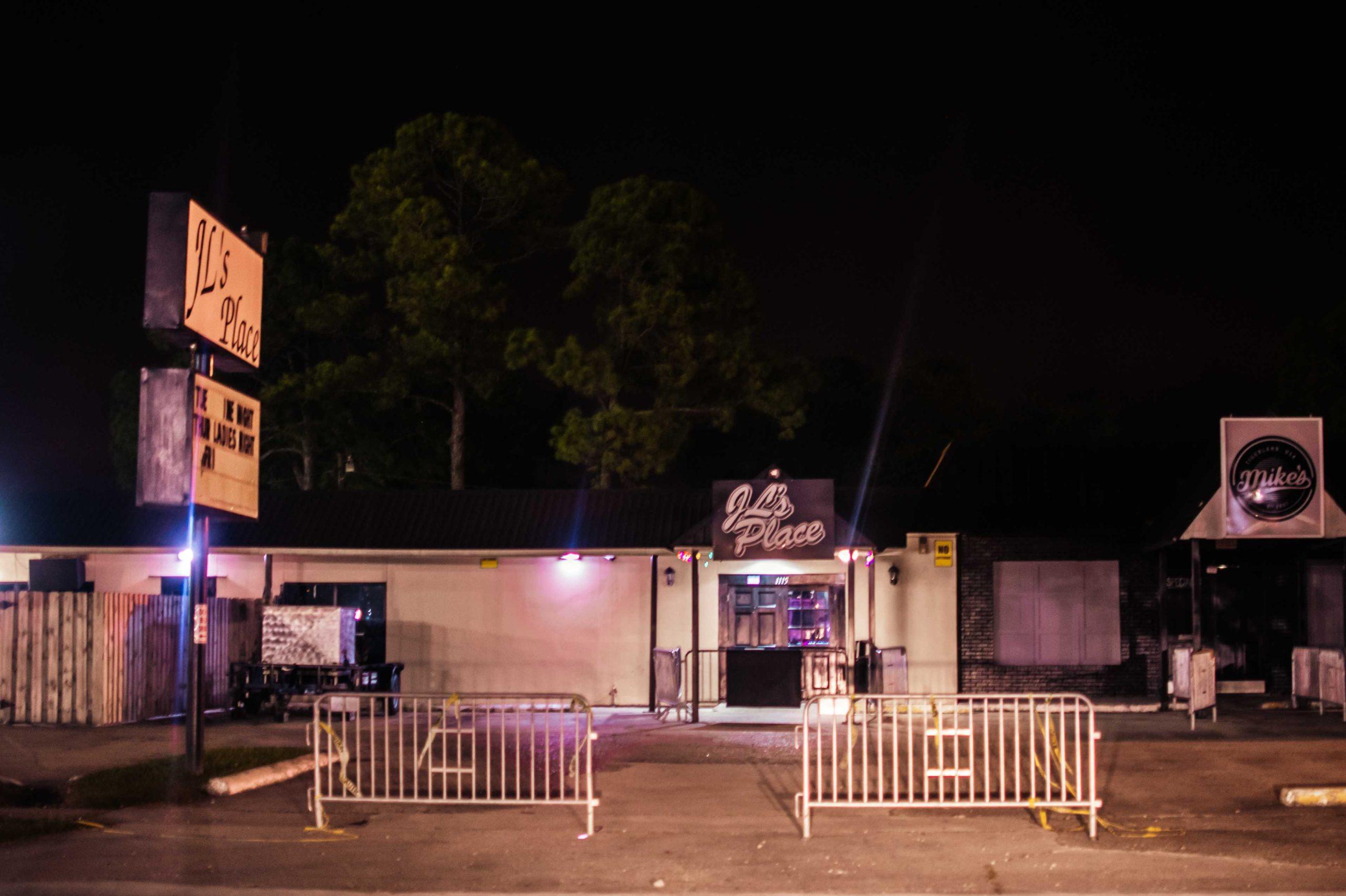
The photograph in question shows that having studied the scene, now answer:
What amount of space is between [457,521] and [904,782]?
457 inches

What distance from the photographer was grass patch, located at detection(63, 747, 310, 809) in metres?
11.8

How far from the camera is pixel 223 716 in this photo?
19.9 metres

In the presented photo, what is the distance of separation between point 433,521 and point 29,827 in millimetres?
11990

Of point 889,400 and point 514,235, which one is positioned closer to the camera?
point 514,235

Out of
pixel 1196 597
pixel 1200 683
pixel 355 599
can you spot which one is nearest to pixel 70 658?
pixel 355 599

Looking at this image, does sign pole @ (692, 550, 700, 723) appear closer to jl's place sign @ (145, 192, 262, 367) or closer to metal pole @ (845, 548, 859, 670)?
metal pole @ (845, 548, 859, 670)

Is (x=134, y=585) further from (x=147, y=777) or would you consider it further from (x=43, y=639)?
(x=147, y=777)

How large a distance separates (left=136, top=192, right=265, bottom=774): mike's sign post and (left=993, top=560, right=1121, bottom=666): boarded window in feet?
43.0

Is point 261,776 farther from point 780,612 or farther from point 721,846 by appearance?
point 780,612

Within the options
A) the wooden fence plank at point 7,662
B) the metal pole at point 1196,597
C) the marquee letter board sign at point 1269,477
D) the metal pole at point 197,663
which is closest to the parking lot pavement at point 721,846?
the metal pole at point 197,663

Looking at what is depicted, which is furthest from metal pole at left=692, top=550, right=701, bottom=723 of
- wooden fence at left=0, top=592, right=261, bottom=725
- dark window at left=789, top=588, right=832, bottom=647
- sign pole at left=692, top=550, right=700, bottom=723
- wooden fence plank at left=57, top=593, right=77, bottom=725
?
wooden fence plank at left=57, top=593, right=77, bottom=725

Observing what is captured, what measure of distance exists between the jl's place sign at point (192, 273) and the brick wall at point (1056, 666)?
12.9 meters

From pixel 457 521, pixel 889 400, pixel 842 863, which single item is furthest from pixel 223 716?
pixel 889 400

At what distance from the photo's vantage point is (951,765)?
13.6 metres
